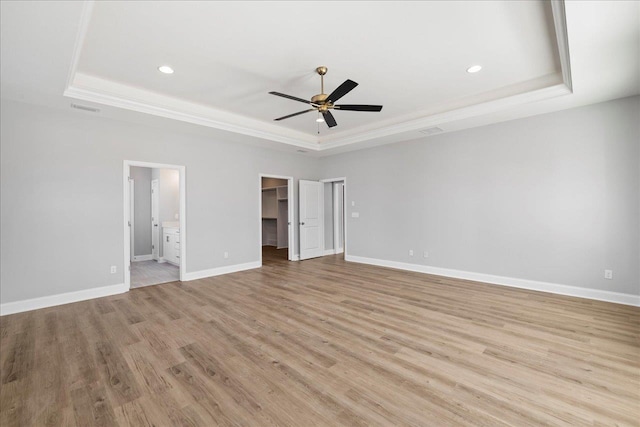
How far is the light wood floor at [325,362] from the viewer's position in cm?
183

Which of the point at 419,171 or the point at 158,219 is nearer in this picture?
the point at 419,171

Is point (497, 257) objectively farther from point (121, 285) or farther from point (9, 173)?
point (9, 173)

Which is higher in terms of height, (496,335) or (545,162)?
Answer: (545,162)

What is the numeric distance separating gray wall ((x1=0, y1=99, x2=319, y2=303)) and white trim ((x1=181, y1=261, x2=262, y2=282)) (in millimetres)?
111

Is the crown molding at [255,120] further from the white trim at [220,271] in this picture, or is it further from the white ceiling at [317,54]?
the white trim at [220,271]

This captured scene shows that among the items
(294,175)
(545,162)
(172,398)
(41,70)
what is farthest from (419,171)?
(41,70)

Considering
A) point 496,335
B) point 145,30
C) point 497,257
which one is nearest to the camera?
point 145,30

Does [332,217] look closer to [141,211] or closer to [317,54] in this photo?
[141,211]

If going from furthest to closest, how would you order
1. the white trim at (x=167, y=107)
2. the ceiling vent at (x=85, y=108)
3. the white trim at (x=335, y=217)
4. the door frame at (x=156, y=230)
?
the white trim at (x=335, y=217) → the door frame at (x=156, y=230) → the ceiling vent at (x=85, y=108) → the white trim at (x=167, y=107)

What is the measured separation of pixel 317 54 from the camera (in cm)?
308

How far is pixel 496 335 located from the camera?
2.89 meters

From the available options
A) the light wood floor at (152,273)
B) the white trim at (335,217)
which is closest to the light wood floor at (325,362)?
Result: the light wood floor at (152,273)

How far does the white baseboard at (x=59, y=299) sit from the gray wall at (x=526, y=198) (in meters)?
5.14

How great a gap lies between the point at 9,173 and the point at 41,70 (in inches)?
65.9
